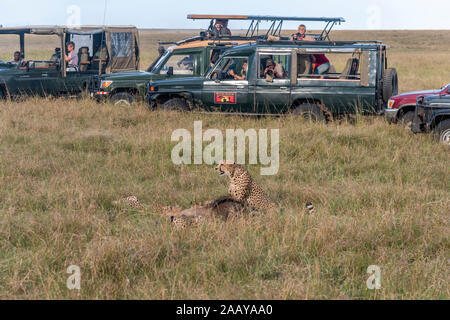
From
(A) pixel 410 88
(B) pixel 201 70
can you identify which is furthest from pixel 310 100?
(A) pixel 410 88

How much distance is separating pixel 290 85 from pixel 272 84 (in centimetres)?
33

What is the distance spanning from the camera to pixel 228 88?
1056 centimetres

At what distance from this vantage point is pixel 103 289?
372 cm

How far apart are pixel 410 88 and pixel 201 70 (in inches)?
354

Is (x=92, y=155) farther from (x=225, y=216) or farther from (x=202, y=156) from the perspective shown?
(x=225, y=216)

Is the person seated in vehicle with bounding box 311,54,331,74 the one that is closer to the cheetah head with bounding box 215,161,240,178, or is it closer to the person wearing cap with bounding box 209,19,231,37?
the person wearing cap with bounding box 209,19,231,37

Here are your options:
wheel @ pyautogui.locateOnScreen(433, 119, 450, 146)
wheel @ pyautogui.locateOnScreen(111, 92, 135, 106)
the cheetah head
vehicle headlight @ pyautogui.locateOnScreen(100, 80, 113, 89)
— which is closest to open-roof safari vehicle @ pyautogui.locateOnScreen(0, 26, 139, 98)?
vehicle headlight @ pyautogui.locateOnScreen(100, 80, 113, 89)

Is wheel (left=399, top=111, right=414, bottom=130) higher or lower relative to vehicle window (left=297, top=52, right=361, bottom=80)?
lower

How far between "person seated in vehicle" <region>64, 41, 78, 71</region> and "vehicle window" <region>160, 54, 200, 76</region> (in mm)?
2388

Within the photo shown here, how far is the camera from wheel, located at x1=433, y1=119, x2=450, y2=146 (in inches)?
340

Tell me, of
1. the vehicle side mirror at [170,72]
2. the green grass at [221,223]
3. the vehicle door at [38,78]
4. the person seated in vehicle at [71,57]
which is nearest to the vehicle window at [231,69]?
the vehicle side mirror at [170,72]

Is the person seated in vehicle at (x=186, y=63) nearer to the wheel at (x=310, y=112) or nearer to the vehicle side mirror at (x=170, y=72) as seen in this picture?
the vehicle side mirror at (x=170, y=72)

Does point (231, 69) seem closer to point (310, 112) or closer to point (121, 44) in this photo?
point (310, 112)

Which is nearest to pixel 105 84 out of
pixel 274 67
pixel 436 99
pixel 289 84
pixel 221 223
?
pixel 274 67
